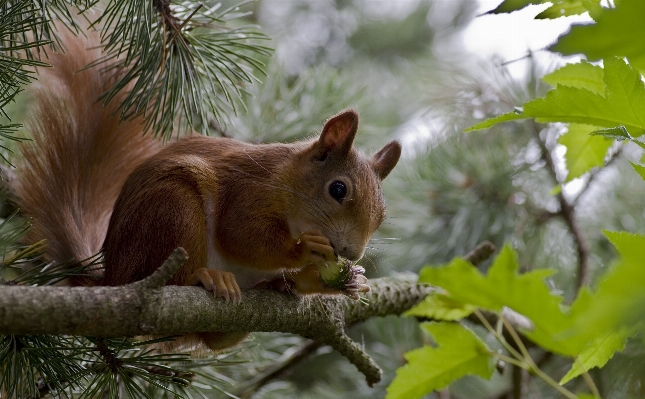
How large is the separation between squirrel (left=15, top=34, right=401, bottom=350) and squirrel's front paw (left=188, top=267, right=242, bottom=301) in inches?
2.2

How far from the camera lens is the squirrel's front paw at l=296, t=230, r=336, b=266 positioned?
5.50ft

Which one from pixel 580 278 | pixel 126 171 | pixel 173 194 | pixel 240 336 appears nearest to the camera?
pixel 173 194

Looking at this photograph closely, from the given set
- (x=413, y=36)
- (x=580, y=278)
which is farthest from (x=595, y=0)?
(x=413, y=36)

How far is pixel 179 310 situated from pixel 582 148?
35.6 inches

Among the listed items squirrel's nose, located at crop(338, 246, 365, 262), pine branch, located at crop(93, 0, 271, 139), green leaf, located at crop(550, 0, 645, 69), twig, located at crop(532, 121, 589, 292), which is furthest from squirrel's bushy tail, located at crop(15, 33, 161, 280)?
twig, located at crop(532, 121, 589, 292)

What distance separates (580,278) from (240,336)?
1.50 meters

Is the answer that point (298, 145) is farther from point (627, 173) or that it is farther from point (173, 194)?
point (627, 173)

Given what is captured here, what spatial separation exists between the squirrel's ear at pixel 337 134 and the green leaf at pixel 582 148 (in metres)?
0.64

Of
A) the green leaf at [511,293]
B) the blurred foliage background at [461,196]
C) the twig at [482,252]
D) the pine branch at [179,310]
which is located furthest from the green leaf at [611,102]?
the blurred foliage background at [461,196]

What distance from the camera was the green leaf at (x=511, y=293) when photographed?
2.08 ft

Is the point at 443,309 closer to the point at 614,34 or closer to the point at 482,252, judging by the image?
the point at 614,34

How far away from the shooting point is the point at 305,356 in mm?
2357

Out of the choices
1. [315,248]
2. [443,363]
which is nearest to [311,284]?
[315,248]

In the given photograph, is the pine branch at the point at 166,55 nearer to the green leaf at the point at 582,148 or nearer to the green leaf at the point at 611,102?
the green leaf at the point at 582,148
